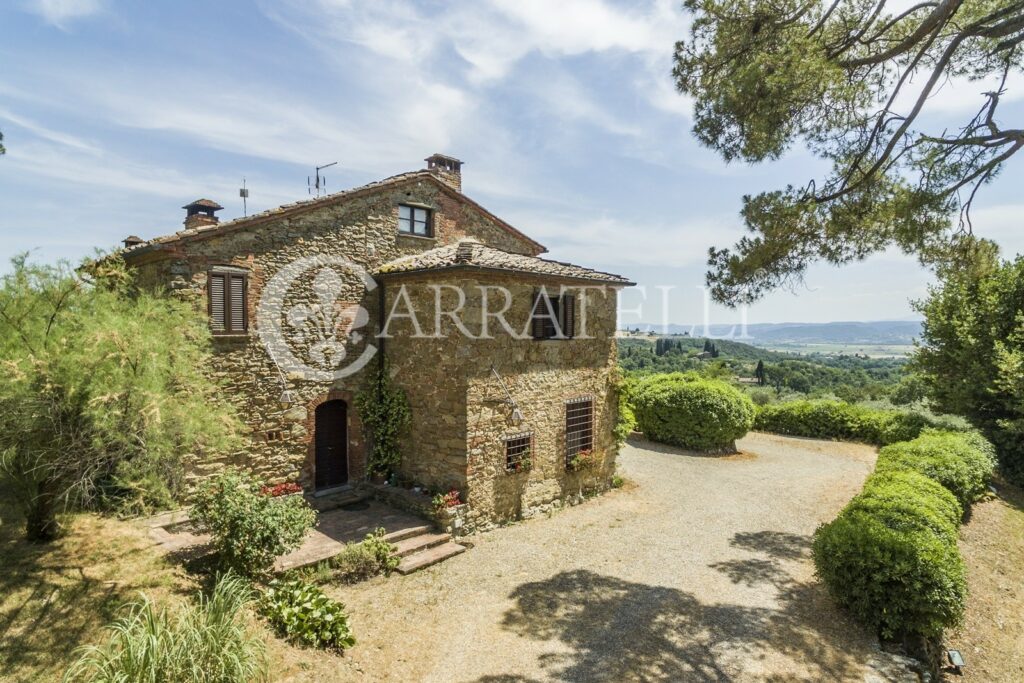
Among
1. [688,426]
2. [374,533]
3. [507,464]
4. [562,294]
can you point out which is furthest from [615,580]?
[688,426]

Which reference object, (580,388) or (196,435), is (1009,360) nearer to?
(580,388)

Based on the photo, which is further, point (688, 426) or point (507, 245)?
point (688, 426)

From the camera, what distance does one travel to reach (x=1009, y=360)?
15.0m

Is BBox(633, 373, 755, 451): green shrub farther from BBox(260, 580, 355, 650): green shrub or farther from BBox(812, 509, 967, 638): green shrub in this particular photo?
BBox(260, 580, 355, 650): green shrub

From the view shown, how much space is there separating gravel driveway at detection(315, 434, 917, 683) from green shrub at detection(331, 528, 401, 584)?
248 mm

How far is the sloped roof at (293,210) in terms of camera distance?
981 cm

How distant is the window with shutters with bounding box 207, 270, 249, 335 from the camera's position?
1018 cm

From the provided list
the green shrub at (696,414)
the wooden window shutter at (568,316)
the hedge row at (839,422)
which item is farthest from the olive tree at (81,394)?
the hedge row at (839,422)

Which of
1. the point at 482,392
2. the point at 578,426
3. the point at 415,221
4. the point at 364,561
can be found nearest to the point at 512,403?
the point at 482,392

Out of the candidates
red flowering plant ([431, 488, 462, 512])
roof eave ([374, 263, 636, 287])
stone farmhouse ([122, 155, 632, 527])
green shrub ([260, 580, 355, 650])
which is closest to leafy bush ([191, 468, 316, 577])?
green shrub ([260, 580, 355, 650])

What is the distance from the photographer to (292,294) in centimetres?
1123

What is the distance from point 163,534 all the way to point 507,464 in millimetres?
6686

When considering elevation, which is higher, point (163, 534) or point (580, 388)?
point (580, 388)

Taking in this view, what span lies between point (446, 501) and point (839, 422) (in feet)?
63.7
